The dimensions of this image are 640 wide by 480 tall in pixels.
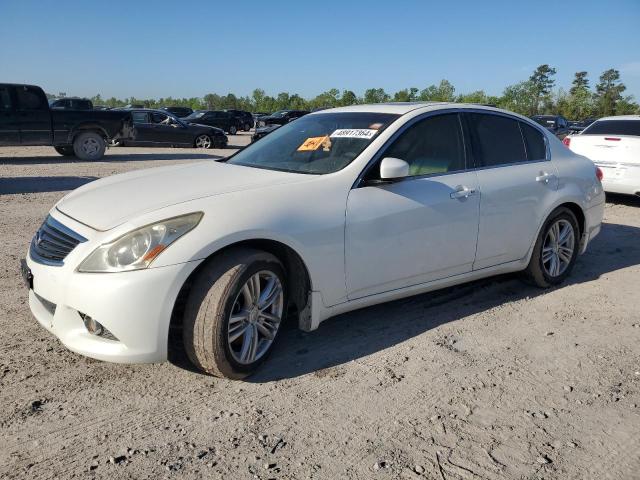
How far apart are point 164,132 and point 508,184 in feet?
56.4

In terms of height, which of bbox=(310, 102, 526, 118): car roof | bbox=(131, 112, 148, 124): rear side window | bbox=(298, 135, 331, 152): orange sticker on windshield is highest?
bbox=(310, 102, 526, 118): car roof

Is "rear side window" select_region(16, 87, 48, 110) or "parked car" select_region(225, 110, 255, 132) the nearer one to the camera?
"rear side window" select_region(16, 87, 48, 110)

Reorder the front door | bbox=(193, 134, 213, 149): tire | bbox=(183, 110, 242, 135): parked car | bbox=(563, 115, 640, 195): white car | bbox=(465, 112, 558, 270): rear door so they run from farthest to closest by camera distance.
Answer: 1. bbox=(183, 110, 242, 135): parked car
2. bbox=(193, 134, 213, 149): tire
3. bbox=(563, 115, 640, 195): white car
4. bbox=(465, 112, 558, 270): rear door
5. the front door

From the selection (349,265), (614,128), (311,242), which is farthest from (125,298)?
(614,128)

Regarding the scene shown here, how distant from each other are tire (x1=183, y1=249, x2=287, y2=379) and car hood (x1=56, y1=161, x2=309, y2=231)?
1.49ft

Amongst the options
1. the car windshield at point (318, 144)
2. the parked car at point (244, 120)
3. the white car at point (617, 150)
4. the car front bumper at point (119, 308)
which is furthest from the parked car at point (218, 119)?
the car front bumper at point (119, 308)

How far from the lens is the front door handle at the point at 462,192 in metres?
4.18

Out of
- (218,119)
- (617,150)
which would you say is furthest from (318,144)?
(218,119)

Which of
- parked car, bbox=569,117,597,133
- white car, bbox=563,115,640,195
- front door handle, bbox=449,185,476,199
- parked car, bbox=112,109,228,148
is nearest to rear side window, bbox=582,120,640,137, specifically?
white car, bbox=563,115,640,195

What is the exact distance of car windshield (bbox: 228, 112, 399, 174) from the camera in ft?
12.9

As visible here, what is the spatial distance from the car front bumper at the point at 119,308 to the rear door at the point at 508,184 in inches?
97.6

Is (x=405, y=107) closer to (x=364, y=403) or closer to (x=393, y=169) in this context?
(x=393, y=169)

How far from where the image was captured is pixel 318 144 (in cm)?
418

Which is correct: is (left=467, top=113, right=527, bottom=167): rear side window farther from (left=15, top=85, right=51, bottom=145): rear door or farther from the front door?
(left=15, top=85, right=51, bottom=145): rear door
